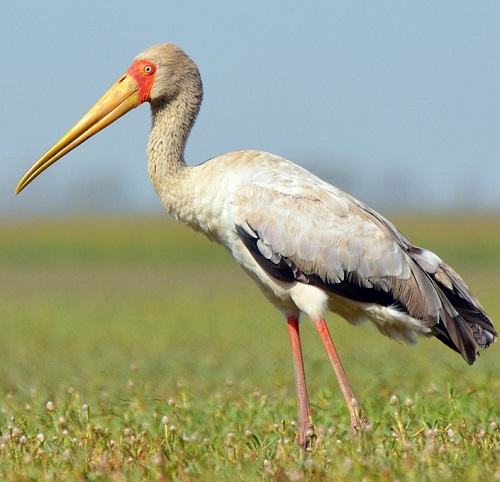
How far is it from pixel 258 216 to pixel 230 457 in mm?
1294

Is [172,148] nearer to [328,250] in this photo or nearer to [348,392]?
[328,250]

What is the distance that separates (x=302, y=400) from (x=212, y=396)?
1504 millimetres

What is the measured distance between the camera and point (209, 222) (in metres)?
5.49

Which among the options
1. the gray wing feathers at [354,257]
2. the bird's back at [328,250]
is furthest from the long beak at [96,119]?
the gray wing feathers at [354,257]

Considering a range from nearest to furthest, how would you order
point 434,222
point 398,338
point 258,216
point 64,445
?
point 64,445, point 258,216, point 398,338, point 434,222

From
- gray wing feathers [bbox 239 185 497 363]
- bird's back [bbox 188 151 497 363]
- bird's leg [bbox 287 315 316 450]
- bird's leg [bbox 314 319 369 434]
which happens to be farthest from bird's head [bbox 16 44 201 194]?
bird's leg [bbox 314 319 369 434]

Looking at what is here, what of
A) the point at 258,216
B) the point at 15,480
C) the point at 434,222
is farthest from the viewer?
the point at 434,222

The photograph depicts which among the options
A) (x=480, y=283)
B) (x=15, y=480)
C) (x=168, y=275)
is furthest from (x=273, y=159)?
(x=168, y=275)

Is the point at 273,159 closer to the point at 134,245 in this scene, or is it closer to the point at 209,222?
the point at 209,222

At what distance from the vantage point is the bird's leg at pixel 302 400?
4966 millimetres

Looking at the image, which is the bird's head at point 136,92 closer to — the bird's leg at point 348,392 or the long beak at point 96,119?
the long beak at point 96,119

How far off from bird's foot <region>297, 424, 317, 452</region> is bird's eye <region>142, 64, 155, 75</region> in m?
1.95

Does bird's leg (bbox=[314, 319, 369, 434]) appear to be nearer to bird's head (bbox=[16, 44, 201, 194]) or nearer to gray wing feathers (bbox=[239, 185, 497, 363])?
gray wing feathers (bbox=[239, 185, 497, 363])

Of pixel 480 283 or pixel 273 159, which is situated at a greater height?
pixel 273 159
